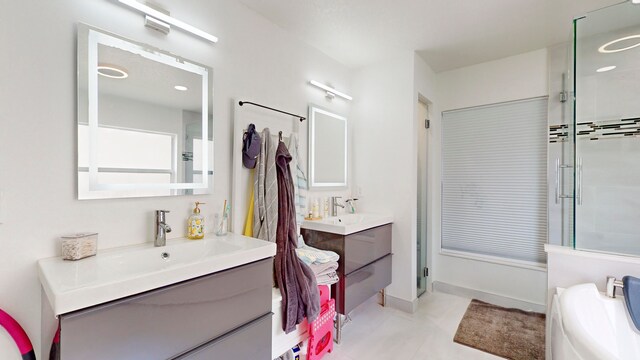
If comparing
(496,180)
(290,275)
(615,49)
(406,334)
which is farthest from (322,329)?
(615,49)

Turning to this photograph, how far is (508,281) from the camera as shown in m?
2.87

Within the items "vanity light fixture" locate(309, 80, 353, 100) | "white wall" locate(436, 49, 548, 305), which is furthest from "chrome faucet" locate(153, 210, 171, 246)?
"white wall" locate(436, 49, 548, 305)

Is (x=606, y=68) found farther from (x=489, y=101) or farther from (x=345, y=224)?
(x=345, y=224)

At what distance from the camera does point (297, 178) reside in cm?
230

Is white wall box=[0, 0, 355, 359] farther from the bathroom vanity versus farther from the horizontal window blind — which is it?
the horizontal window blind

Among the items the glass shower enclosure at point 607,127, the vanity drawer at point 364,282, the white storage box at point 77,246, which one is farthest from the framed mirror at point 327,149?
the glass shower enclosure at point 607,127

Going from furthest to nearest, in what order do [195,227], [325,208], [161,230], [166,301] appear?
1. [325,208]
2. [195,227]
3. [161,230]
4. [166,301]

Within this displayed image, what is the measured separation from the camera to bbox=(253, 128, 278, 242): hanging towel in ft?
6.14

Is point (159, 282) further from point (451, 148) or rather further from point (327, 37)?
point (451, 148)

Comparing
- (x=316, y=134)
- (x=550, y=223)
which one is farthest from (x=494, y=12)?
(x=550, y=223)

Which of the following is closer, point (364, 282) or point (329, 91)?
point (364, 282)

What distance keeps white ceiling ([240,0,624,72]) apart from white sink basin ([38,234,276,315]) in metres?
1.69

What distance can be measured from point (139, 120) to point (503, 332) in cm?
314

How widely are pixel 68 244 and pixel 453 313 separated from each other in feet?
9.88
